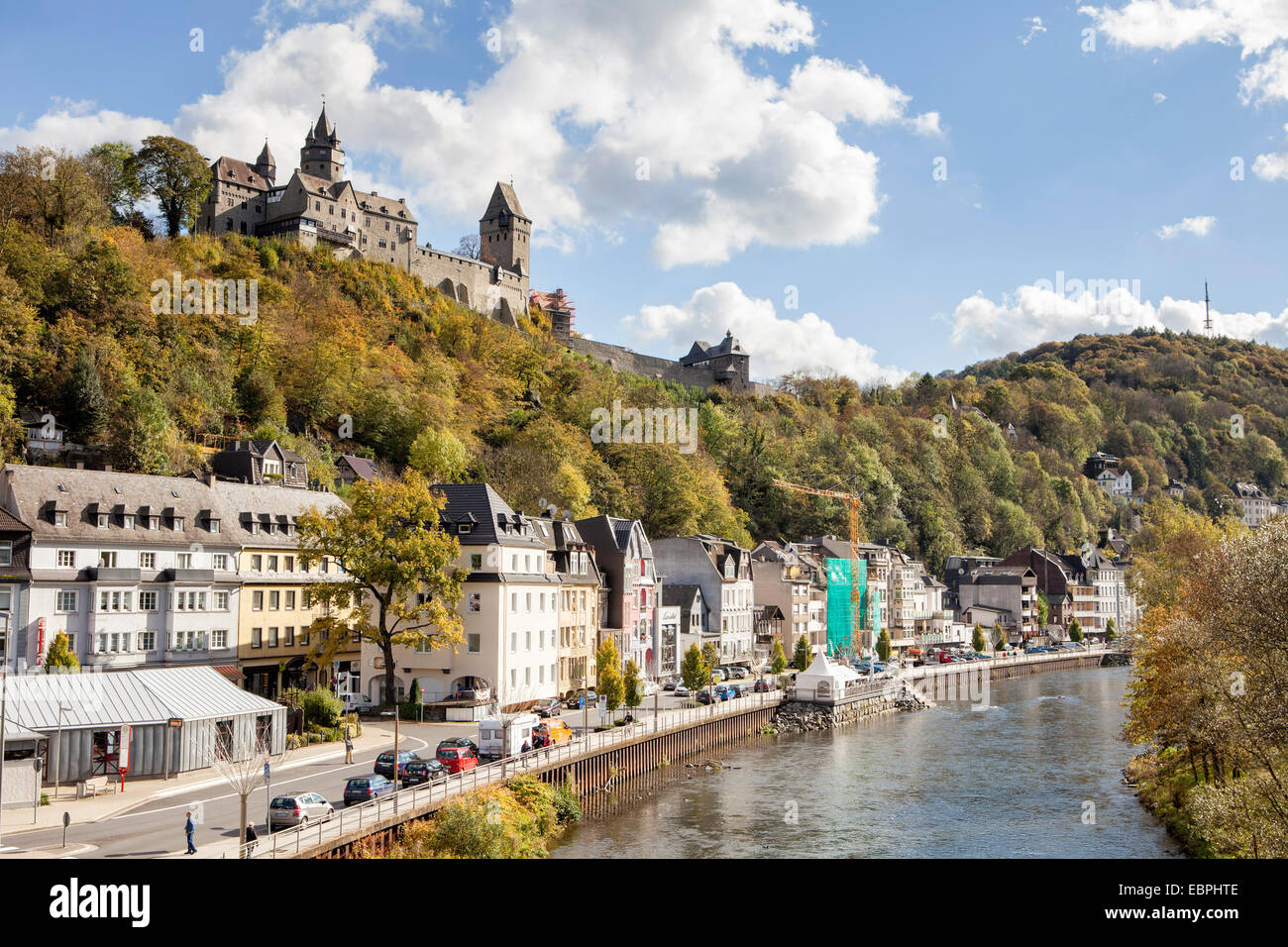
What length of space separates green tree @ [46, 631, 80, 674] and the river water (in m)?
20.9

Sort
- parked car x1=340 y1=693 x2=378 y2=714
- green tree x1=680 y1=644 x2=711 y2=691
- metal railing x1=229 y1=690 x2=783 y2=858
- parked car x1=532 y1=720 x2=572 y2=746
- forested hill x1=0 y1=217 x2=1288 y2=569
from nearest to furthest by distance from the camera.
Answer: metal railing x1=229 y1=690 x2=783 y2=858
parked car x1=532 y1=720 x2=572 y2=746
parked car x1=340 y1=693 x2=378 y2=714
green tree x1=680 y1=644 x2=711 y2=691
forested hill x1=0 y1=217 x2=1288 y2=569

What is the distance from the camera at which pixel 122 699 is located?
36.3 meters

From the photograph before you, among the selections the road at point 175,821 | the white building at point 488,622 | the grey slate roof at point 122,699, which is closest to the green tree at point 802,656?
the white building at point 488,622

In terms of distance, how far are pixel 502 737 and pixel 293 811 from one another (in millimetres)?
13923

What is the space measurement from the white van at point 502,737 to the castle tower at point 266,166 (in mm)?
95212

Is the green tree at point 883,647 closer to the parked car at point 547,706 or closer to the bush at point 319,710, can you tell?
the parked car at point 547,706

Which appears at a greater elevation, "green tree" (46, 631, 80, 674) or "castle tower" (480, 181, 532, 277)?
"castle tower" (480, 181, 532, 277)

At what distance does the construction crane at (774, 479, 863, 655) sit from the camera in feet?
360

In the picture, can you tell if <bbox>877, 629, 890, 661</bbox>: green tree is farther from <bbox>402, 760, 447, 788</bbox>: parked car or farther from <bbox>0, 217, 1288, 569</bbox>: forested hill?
<bbox>402, 760, 447, 788</bbox>: parked car

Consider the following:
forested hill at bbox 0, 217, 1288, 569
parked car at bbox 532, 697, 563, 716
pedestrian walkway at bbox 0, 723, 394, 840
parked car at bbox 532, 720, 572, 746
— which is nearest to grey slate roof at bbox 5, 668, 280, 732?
pedestrian walkway at bbox 0, 723, 394, 840

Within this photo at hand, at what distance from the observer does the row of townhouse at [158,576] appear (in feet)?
153

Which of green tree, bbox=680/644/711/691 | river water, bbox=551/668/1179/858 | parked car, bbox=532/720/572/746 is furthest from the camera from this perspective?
green tree, bbox=680/644/711/691

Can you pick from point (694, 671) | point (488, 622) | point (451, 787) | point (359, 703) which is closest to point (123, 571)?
point (359, 703)
